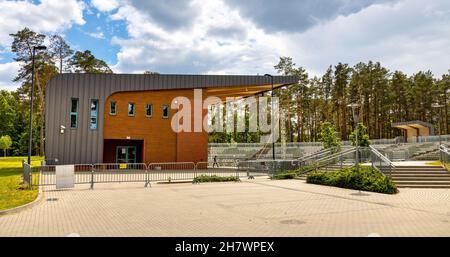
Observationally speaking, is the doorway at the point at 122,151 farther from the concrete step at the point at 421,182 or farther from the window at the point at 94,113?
the concrete step at the point at 421,182

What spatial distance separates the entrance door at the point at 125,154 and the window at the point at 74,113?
4974 millimetres

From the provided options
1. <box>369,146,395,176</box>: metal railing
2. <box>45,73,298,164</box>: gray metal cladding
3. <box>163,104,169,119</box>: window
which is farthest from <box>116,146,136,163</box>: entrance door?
<box>369,146,395,176</box>: metal railing

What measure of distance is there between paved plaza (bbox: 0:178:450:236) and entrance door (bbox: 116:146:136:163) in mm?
17349

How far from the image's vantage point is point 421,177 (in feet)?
61.1

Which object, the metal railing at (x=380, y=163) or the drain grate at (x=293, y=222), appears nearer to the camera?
the drain grate at (x=293, y=222)

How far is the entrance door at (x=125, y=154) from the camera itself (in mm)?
32312

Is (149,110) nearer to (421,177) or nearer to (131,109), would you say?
(131,109)

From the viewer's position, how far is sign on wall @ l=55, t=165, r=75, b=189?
1644 cm

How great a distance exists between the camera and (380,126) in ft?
235

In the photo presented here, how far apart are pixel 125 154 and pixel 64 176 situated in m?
16.2

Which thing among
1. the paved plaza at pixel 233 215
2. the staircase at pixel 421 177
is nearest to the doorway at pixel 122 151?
the paved plaza at pixel 233 215
